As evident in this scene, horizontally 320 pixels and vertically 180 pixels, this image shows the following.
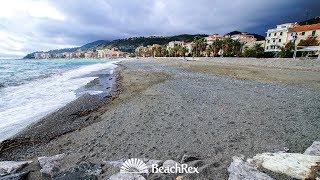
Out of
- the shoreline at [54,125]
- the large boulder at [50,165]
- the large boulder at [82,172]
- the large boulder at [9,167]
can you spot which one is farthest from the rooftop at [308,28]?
the large boulder at [9,167]

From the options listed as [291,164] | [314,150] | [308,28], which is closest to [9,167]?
[291,164]

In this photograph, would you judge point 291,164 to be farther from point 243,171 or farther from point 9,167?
point 9,167

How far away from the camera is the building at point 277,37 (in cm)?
6333

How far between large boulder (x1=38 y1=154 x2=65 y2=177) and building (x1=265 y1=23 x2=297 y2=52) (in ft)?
229

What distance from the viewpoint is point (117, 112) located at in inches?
295

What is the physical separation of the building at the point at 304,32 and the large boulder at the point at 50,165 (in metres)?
65.9

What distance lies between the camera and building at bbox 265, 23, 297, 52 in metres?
63.3

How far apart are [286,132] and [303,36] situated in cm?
6880

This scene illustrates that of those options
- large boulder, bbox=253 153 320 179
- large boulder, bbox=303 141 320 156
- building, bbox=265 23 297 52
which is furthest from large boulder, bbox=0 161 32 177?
building, bbox=265 23 297 52

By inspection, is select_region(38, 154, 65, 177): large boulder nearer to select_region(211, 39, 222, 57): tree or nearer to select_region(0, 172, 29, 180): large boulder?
select_region(0, 172, 29, 180): large boulder

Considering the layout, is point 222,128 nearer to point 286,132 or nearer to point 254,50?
point 286,132

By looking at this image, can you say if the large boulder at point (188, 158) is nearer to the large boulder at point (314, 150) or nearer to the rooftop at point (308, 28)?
the large boulder at point (314, 150)

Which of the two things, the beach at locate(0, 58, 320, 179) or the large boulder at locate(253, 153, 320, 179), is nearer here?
the large boulder at locate(253, 153, 320, 179)

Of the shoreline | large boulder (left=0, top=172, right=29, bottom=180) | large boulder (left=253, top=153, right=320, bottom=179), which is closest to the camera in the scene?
large boulder (left=253, top=153, right=320, bottom=179)
